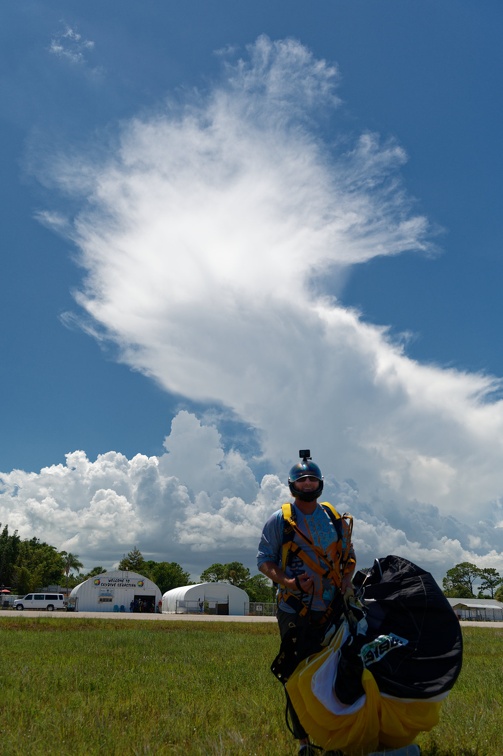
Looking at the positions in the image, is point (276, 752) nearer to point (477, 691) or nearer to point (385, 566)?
point (385, 566)

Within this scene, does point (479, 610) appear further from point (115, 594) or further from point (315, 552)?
point (315, 552)

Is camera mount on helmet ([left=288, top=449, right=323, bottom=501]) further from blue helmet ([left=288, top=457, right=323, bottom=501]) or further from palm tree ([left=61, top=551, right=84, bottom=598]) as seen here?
palm tree ([left=61, top=551, right=84, bottom=598])

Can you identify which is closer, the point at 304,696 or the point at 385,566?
the point at 304,696

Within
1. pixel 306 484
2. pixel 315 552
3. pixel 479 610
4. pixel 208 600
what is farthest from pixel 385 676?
pixel 479 610

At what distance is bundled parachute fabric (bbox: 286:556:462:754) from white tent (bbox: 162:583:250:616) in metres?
73.9

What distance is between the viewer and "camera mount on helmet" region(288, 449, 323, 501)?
4.80m

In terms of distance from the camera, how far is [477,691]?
7.45 meters

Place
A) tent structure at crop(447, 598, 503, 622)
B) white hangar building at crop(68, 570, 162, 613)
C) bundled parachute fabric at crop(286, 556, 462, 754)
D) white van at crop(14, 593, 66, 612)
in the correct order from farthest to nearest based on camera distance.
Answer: tent structure at crop(447, 598, 503, 622)
white hangar building at crop(68, 570, 162, 613)
white van at crop(14, 593, 66, 612)
bundled parachute fabric at crop(286, 556, 462, 754)

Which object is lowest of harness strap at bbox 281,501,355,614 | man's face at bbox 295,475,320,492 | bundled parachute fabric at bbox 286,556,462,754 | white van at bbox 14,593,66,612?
white van at bbox 14,593,66,612

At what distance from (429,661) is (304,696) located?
89 cm

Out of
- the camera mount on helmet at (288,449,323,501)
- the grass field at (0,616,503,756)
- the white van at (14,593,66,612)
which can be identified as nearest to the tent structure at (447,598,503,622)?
the white van at (14,593,66,612)

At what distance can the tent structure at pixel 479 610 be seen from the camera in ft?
291

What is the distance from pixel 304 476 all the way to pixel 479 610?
340ft

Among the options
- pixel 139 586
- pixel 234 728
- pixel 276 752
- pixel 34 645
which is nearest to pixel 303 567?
pixel 276 752
